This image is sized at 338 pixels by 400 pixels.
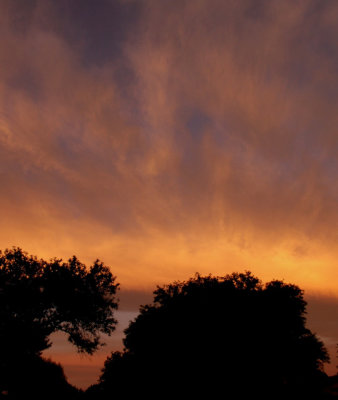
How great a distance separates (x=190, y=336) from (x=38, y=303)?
2192 centimetres

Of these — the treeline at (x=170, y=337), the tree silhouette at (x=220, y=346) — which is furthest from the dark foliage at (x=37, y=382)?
the tree silhouette at (x=220, y=346)

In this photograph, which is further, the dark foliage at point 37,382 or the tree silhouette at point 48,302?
the tree silhouette at point 48,302

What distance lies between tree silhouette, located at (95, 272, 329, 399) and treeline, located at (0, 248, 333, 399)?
11 centimetres

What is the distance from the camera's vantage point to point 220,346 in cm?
4384

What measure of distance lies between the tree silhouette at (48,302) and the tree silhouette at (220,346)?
597 centimetres

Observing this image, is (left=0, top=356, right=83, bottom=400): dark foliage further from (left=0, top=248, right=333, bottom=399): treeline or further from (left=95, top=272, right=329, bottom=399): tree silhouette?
(left=95, top=272, right=329, bottom=399): tree silhouette

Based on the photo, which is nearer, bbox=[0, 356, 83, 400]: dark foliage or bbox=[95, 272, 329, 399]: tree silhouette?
bbox=[0, 356, 83, 400]: dark foliage

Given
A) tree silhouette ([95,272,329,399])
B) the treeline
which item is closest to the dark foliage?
the treeline

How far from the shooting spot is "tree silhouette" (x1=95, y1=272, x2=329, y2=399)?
4175cm

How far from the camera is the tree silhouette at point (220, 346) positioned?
4175 cm

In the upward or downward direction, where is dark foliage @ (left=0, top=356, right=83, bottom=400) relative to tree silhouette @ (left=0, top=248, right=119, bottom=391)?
downward

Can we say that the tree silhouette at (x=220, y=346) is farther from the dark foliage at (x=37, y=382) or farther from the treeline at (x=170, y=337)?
the dark foliage at (x=37, y=382)

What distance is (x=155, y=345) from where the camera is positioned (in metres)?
48.5

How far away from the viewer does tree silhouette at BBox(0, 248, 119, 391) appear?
52.1m
